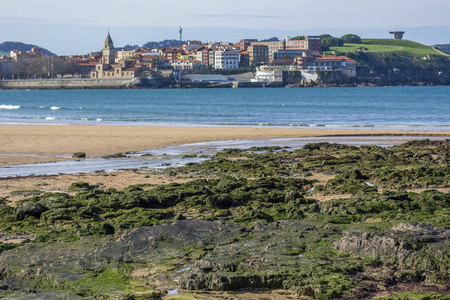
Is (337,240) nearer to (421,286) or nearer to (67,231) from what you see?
(421,286)

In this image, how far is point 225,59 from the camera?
152125 millimetres

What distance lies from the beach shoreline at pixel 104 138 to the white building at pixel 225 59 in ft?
405

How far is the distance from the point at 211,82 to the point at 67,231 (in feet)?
413

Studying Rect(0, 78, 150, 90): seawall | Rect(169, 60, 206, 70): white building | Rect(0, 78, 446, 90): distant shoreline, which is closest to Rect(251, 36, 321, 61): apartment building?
Rect(169, 60, 206, 70): white building

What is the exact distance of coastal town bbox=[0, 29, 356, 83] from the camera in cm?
13788

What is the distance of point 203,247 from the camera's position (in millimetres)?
7125

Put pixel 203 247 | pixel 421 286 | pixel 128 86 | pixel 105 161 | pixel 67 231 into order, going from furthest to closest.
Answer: pixel 128 86 → pixel 105 161 → pixel 67 231 → pixel 203 247 → pixel 421 286

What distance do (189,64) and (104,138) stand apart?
124792 millimetres

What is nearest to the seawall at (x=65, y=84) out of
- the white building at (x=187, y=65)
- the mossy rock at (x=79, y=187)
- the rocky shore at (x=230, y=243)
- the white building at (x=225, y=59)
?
the white building at (x=187, y=65)

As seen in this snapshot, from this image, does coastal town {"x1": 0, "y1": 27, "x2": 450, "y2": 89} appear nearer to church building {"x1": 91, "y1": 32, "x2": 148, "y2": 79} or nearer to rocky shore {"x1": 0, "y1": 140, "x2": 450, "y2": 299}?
church building {"x1": 91, "y1": 32, "x2": 148, "y2": 79}

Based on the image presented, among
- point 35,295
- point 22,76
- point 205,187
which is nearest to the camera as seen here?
point 35,295

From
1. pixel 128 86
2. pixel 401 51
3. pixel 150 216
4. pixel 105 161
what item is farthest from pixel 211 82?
pixel 150 216

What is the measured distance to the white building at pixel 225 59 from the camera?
151500 millimetres

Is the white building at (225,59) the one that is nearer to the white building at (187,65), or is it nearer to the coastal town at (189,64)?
the coastal town at (189,64)
